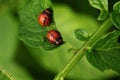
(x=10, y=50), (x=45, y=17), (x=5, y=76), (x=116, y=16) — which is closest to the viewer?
(x=116, y=16)

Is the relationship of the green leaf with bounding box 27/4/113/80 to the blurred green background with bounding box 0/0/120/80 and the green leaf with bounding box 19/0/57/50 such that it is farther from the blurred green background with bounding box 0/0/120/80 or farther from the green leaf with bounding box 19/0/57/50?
the green leaf with bounding box 19/0/57/50

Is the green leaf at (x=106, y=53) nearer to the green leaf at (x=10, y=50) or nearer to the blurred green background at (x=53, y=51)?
the blurred green background at (x=53, y=51)

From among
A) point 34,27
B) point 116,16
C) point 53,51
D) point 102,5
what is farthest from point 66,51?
point 116,16

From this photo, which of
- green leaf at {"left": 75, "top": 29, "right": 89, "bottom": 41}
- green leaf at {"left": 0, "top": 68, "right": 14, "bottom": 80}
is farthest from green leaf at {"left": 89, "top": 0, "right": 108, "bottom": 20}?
green leaf at {"left": 0, "top": 68, "right": 14, "bottom": 80}

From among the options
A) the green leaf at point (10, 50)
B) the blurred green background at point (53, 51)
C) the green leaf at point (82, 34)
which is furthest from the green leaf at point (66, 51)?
the green leaf at point (82, 34)

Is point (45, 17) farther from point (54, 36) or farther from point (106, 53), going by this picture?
point (106, 53)

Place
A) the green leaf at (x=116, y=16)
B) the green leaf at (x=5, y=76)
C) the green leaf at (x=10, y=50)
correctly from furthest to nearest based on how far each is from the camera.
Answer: the green leaf at (x=10, y=50) → the green leaf at (x=5, y=76) → the green leaf at (x=116, y=16)

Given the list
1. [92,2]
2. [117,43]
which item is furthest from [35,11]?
[117,43]
